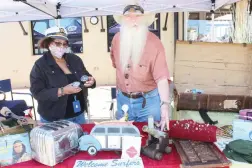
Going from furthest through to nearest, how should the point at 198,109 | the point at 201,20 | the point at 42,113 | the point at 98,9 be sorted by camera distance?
the point at 201,20
the point at 98,9
the point at 198,109
the point at 42,113

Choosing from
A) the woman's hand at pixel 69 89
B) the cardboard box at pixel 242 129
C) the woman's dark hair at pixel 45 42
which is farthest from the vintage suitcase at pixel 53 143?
the cardboard box at pixel 242 129

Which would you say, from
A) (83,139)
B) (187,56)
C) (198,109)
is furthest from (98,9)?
(83,139)

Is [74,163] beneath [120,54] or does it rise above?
beneath

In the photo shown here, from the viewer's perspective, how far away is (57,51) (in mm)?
1934

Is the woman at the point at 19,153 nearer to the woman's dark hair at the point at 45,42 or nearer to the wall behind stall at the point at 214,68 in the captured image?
the woman's dark hair at the point at 45,42

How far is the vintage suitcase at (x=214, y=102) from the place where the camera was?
249 cm

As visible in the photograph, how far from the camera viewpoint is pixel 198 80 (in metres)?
3.01

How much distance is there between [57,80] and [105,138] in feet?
2.27

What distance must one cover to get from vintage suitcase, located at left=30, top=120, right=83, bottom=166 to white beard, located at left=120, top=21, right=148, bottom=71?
629mm

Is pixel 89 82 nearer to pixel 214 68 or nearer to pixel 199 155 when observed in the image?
pixel 199 155

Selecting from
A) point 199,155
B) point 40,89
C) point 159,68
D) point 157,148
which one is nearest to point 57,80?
point 40,89

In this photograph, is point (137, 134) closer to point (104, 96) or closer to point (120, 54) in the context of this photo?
point (120, 54)

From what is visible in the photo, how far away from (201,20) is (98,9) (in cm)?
344

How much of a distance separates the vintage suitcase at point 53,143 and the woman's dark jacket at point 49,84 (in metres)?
Result: 0.46
